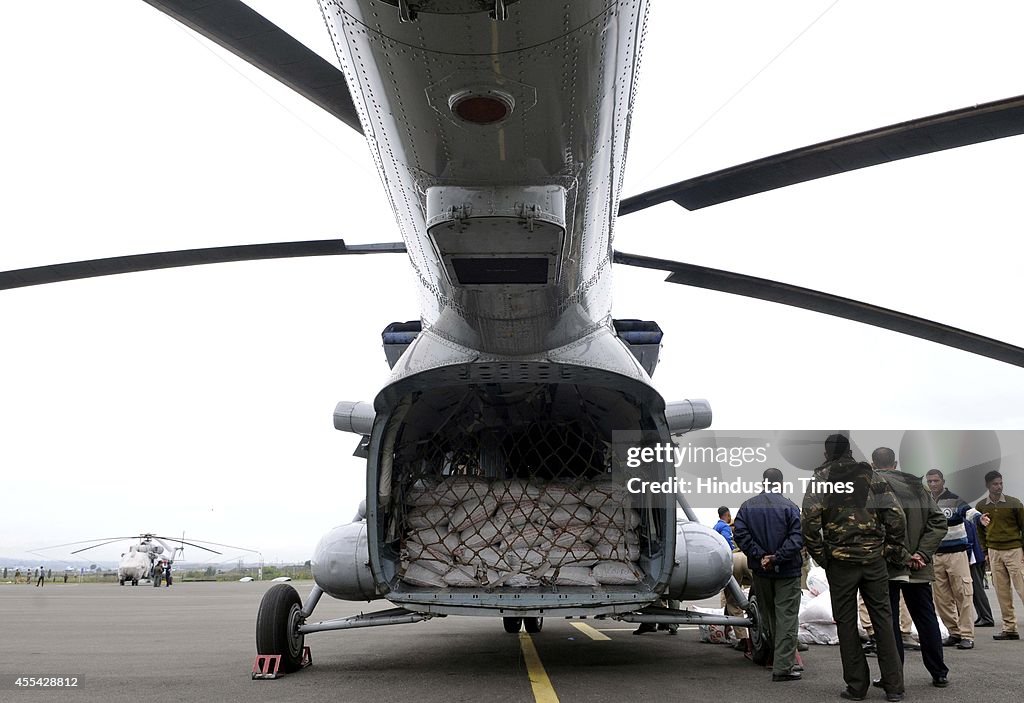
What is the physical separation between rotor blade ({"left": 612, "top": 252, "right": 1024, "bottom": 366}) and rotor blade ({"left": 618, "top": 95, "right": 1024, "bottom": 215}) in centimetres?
117

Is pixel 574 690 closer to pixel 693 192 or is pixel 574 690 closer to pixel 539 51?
pixel 693 192

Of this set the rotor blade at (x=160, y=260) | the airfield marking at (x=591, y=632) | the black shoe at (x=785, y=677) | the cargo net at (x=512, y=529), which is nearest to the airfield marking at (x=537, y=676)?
the cargo net at (x=512, y=529)

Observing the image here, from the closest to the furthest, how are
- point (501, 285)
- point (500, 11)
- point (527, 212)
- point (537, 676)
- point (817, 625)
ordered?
1. point (500, 11)
2. point (527, 212)
3. point (501, 285)
4. point (537, 676)
5. point (817, 625)

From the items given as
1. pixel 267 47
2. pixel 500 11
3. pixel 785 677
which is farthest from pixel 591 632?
pixel 500 11

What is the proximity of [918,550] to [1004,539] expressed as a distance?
3768 mm

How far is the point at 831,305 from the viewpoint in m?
5.80

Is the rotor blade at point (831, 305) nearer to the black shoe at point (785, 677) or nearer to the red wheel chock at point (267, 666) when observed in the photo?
the black shoe at point (785, 677)

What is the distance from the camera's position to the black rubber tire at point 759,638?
5.86m

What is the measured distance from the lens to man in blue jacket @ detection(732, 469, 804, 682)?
527 centimetres

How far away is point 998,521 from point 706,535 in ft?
14.5

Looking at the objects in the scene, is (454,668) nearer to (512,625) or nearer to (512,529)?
(512,529)

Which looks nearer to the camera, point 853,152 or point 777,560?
point 853,152

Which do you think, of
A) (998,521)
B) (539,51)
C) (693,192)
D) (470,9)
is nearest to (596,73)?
(539,51)

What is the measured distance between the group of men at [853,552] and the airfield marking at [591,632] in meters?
3.13
